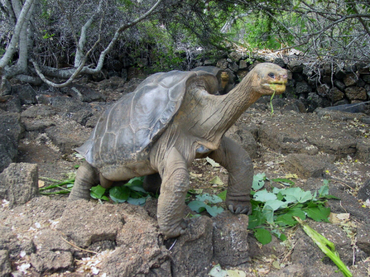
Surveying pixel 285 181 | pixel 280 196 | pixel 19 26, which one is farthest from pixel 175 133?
pixel 19 26

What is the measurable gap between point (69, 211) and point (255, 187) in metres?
1.65

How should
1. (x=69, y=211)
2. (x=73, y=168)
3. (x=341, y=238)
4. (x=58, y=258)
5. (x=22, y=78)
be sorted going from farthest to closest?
1. (x=22, y=78)
2. (x=73, y=168)
3. (x=341, y=238)
4. (x=69, y=211)
5. (x=58, y=258)

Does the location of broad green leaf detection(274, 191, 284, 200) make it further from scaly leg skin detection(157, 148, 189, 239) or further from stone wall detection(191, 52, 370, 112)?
stone wall detection(191, 52, 370, 112)

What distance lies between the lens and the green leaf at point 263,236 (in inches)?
92.2

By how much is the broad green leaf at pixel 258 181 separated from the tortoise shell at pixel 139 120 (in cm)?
111

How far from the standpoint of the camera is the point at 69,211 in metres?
2.12

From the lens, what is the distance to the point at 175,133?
2141mm

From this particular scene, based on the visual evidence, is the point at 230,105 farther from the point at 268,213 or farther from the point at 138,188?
the point at 138,188

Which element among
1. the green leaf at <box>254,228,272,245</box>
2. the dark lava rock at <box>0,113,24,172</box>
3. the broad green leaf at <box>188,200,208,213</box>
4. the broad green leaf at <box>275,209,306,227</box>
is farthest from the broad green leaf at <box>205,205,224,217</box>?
the dark lava rock at <box>0,113,24,172</box>

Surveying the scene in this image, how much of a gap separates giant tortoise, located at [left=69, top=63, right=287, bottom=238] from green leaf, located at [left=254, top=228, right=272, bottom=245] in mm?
204

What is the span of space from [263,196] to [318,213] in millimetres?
444

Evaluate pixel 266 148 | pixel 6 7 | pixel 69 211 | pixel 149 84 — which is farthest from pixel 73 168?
pixel 6 7

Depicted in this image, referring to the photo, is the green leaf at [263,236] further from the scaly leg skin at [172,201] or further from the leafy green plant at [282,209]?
the scaly leg skin at [172,201]

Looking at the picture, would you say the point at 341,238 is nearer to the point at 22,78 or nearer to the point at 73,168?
the point at 73,168
